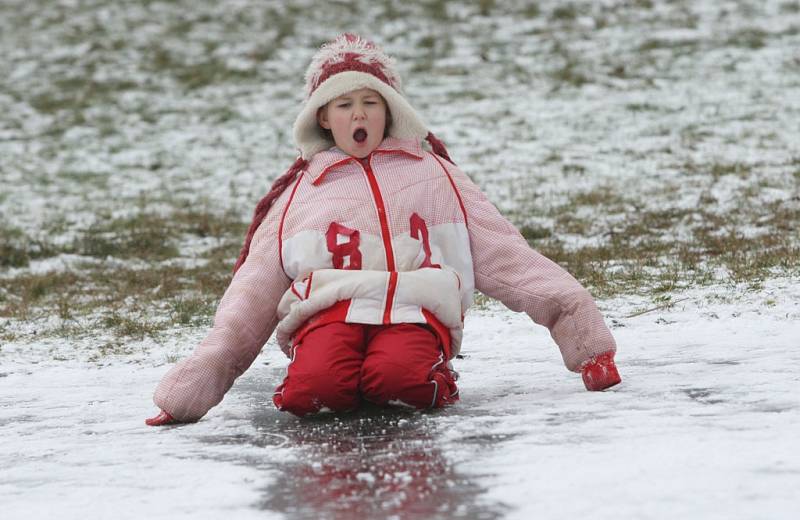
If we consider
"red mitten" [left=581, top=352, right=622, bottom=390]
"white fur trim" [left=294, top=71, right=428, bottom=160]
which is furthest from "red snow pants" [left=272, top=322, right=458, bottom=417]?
"white fur trim" [left=294, top=71, right=428, bottom=160]

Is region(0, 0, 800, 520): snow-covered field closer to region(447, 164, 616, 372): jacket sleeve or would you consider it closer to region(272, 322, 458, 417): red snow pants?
region(272, 322, 458, 417): red snow pants

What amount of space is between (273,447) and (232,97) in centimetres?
1232

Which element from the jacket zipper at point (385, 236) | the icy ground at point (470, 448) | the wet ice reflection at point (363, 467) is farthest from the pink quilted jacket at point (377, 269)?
the wet ice reflection at point (363, 467)

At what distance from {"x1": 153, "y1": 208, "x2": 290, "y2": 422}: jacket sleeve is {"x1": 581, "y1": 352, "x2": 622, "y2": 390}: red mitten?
124cm

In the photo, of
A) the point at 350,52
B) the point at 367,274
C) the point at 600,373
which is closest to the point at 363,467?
the point at 367,274

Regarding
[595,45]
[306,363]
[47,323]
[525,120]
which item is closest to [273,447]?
[306,363]

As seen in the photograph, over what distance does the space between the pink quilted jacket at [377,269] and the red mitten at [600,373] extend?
34 mm

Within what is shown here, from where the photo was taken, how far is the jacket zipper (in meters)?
3.82

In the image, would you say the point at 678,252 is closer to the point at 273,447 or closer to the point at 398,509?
the point at 273,447

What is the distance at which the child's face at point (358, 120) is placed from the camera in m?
4.23

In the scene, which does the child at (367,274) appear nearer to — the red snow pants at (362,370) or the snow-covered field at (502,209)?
the red snow pants at (362,370)

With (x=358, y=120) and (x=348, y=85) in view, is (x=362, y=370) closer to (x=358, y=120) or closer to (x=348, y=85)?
(x=358, y=120)

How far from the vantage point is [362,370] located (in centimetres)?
378

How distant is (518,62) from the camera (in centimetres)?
1551
